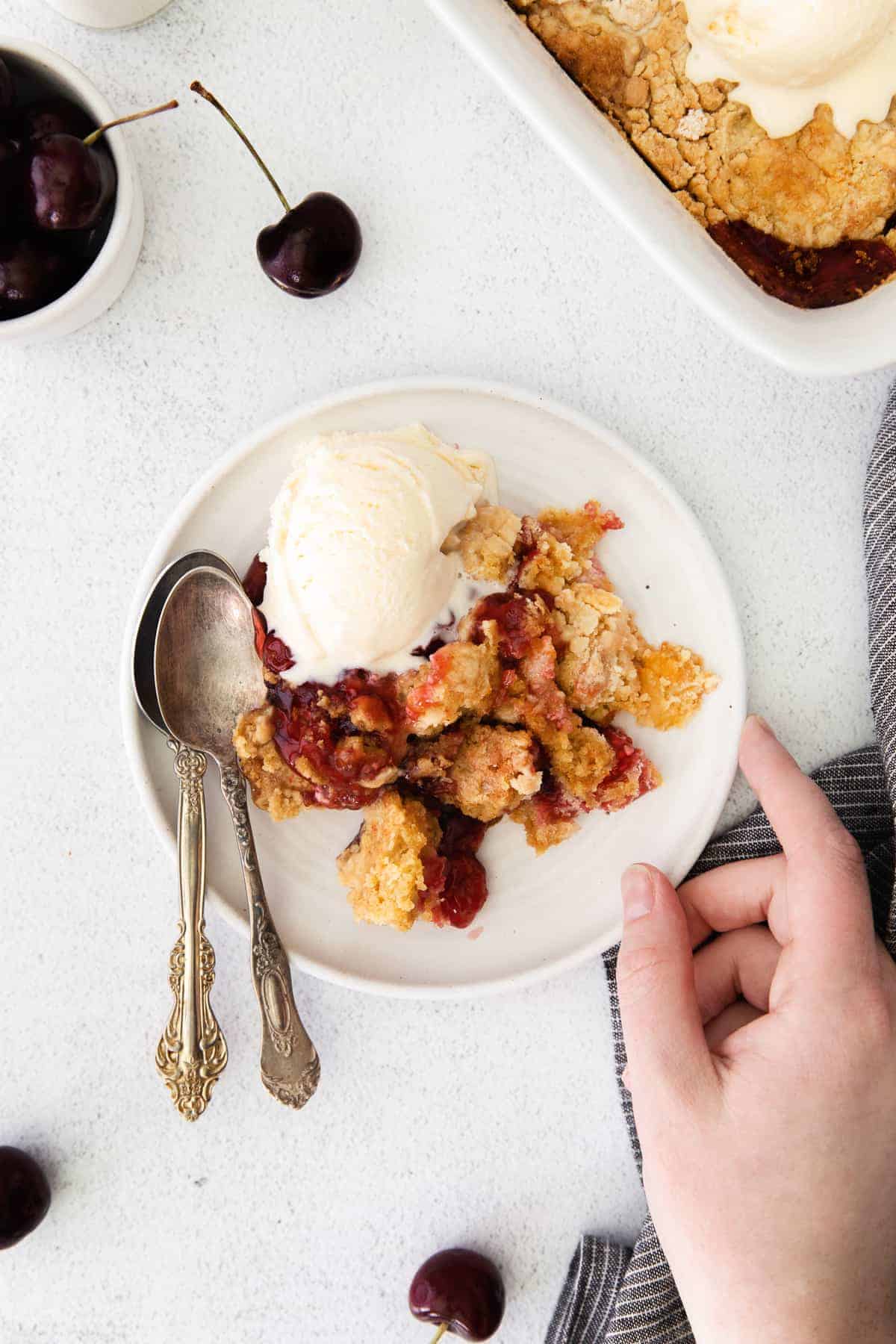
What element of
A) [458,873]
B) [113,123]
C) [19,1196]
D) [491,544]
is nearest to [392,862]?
[458,873]

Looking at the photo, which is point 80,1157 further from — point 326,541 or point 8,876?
point 326,541

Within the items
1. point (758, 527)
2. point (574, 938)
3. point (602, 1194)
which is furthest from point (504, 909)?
point (758, 527)

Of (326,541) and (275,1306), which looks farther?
(275,1306)

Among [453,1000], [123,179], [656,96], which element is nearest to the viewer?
[656,96]

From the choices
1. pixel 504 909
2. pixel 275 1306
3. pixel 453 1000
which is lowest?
pixel 275 1306

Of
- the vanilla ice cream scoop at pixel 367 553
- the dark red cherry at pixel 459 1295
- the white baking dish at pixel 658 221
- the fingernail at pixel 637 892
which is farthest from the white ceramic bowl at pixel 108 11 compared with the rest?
the dark red cherry at pixel 459 1295

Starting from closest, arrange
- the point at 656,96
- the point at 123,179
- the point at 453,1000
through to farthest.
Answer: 1. the point at 656,96
2. the point at 123,179
3. the point at 453,1000

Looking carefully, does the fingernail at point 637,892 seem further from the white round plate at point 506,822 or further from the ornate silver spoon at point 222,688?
the ornate silver spoon at point 222,688
